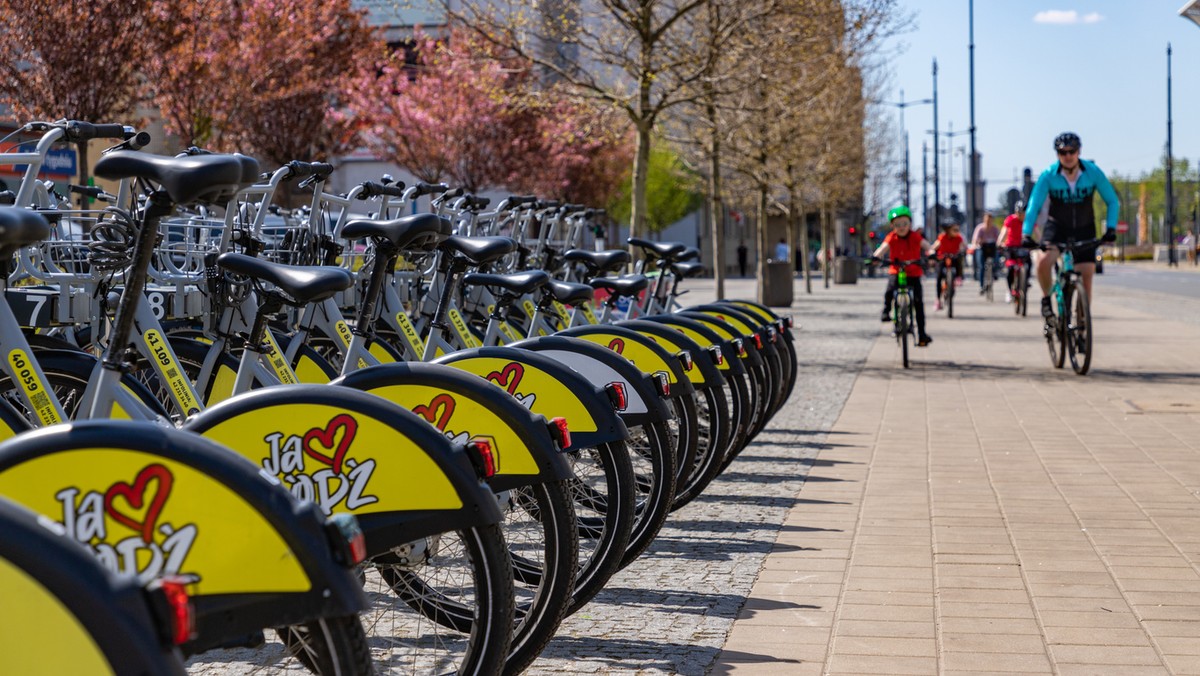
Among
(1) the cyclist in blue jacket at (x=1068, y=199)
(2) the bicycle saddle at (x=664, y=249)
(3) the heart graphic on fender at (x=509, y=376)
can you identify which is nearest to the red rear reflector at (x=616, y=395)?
(3) the heart graphic on fender at (x=509, y=376)

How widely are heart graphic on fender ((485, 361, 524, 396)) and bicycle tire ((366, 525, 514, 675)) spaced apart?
84 cm

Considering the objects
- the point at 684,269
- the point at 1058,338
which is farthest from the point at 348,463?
the point at 1058,338

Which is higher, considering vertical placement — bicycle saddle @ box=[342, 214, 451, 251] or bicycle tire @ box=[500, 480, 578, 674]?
bicycle saddle @ box=[342, 214, 451, 251]

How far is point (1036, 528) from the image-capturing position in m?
6.26

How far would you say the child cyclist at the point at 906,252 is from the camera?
1456 centimetres

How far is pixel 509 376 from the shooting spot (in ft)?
14.8

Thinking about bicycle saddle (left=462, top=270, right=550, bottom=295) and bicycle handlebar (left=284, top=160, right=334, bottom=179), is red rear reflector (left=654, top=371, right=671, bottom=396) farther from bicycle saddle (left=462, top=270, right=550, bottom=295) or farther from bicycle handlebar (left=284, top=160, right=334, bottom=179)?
bicycle handlebar (left=284, top=160, right=334, bottom=179)

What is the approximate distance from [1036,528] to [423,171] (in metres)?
29.7

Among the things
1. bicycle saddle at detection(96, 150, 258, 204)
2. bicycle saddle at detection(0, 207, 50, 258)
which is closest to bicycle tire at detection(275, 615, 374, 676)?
bicycle saddle at detection(0, 207, 50, 258)

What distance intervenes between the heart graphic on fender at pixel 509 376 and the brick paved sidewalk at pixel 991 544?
0.96 metres

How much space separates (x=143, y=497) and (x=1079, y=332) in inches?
454

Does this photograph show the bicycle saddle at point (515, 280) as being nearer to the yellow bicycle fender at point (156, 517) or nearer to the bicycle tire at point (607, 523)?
the bicycle tire at point (607, 523)

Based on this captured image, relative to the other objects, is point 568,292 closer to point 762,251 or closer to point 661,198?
point 762,251

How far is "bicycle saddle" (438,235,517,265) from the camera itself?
512 centimetres
